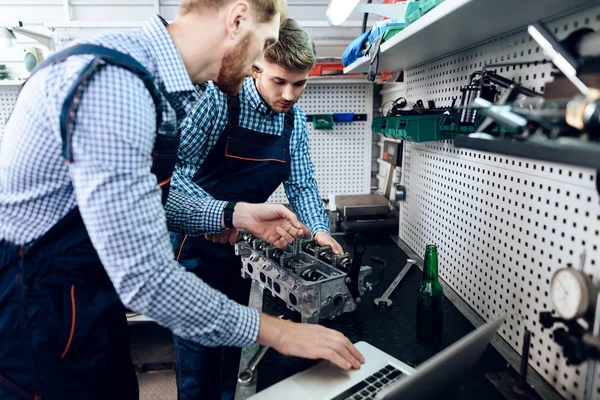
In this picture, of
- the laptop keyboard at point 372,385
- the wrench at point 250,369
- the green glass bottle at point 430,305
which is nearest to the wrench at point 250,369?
the wrench at point 250,369

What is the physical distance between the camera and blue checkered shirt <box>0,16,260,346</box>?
0.77m

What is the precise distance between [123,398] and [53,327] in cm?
36

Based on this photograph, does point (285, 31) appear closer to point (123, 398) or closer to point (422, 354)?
point (422, 354)

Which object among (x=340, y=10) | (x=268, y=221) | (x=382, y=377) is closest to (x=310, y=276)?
Result: (x=268, y=221)

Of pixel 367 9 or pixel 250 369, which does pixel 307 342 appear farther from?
pixel 367 9

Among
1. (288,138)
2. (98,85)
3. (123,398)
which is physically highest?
(98,85)

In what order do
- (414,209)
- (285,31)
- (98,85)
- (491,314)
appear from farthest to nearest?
(414,209) < (285,31) < (491,314) < (98,85)

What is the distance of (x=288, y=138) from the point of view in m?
1.99

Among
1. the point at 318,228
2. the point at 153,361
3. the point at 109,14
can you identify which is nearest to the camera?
the point at 318,228

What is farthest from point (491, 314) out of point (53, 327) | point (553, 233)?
point (53, 327)

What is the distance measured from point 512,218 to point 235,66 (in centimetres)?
91

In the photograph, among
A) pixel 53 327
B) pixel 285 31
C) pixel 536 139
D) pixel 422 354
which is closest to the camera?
pixel 536 139

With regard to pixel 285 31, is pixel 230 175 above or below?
below

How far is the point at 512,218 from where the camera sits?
124cm
